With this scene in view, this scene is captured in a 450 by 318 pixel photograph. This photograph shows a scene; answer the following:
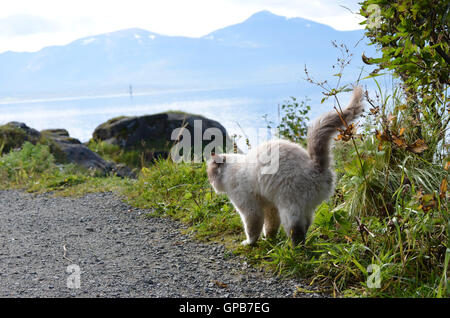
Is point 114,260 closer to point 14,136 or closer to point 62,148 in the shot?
point 62,148

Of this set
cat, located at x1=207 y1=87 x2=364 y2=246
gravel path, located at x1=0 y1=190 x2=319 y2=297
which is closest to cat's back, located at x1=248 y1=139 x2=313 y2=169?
cat, located at x1=207 y1=87 x2=364 y2=246

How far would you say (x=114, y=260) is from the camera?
4.45 m

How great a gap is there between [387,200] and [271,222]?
1.22 m

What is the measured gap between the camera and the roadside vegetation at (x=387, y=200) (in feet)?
10.6

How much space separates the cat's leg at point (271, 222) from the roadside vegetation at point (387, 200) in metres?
0.10

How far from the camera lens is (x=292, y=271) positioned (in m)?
3.80

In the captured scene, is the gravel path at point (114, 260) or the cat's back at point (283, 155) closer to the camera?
the gravel path at point (114, 260)

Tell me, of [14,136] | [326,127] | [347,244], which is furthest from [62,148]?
[347,244]

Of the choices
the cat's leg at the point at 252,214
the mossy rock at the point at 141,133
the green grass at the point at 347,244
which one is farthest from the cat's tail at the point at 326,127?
the mossy rock at the point at 141,133

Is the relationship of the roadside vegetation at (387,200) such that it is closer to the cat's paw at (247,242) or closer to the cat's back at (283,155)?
the cat's paw at (247,242)

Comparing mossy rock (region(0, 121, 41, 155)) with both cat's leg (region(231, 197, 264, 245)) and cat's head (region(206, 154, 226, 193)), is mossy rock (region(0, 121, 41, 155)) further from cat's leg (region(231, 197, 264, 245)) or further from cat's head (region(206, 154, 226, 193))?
cat's leg (region(231, 197, 264, 245))
